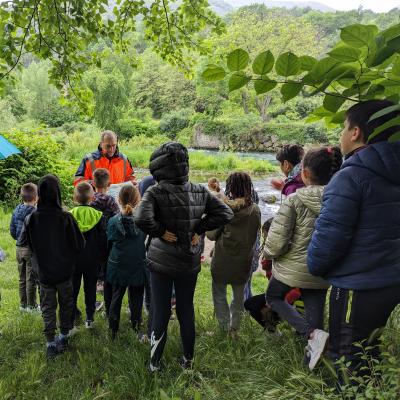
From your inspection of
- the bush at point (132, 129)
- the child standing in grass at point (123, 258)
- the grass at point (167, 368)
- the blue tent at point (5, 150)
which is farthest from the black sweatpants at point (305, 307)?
the bush at point (132, 129)

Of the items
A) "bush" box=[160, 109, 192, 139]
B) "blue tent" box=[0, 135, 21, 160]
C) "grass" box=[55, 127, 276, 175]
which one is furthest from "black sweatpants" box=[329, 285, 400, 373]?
"bush" box=[160, 109, 192, 139]

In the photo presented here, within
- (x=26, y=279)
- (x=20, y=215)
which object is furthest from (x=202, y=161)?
(x=20, y=215)

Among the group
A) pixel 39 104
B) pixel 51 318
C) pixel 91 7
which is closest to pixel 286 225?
pixel 51 318

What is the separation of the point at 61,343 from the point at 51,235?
3.01 ft

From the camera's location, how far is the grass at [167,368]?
2.14 m

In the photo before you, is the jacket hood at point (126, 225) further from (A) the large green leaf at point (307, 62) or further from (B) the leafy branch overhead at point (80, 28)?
(A) the large green leaf at point (307, 62)

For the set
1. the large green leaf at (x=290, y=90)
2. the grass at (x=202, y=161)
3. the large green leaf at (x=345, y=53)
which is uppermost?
the large green leaf at (x=345, y=53)

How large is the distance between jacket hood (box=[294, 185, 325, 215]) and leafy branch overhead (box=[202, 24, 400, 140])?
1189 millimetres

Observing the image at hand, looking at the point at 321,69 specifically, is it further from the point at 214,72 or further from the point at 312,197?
the point at 312,197

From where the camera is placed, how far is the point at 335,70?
3.57 ft

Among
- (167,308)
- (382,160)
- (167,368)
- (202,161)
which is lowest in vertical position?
(202,161)

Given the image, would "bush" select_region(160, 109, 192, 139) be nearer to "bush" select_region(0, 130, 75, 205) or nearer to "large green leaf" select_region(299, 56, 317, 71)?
"bush" select_region(0, 130, 75, 205)

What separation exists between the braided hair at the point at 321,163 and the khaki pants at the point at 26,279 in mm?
2939

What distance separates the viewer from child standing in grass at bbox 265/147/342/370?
8.05 feet
